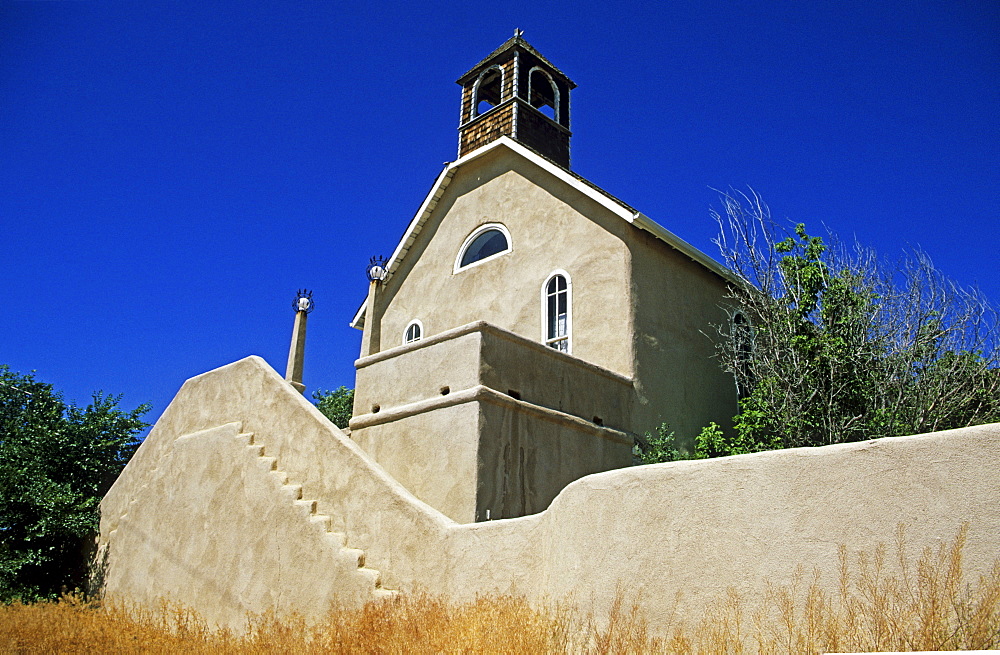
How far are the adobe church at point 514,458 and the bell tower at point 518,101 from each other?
→ 0.17ft

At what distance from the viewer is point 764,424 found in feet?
41.0

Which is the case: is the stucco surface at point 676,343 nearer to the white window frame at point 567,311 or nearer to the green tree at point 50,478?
the white window frame at point 567,311

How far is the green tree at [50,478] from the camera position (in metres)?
14.1

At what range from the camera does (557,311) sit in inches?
583

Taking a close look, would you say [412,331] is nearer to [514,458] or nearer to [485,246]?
[485,246]

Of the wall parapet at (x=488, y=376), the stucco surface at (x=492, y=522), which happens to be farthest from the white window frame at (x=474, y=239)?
the stucco surface at (x=492, y=522)

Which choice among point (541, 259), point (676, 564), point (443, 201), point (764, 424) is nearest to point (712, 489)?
point (676, 564)

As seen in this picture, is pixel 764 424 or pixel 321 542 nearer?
pixel 321 542

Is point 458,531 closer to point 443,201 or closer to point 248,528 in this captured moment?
point 248,528

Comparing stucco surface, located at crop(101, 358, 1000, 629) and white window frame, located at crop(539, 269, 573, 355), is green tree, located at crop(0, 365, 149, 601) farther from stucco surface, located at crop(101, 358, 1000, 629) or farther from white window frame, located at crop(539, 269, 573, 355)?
white window frame, located at crop(539, 269, 573, 355)

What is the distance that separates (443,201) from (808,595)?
44.5 ft

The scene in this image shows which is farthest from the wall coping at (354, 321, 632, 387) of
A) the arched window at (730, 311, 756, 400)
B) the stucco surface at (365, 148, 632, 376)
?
the arched window at (730, 311, 756, 400)

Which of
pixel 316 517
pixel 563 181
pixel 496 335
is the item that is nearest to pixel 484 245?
pixel 563 181

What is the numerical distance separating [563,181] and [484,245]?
2.27m
